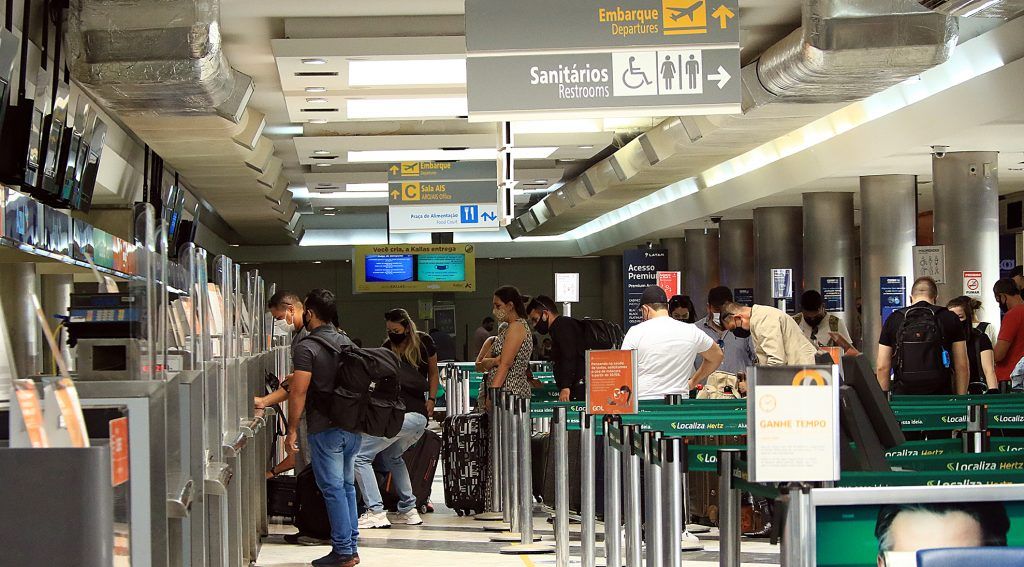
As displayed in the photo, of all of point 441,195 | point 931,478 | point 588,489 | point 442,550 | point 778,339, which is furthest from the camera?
point 441,195

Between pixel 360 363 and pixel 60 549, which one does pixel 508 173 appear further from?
pixel 60 549

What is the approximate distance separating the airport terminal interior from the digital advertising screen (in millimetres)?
6988

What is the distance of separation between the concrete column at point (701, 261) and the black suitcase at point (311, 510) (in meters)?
13.3

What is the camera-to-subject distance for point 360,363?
6.99m

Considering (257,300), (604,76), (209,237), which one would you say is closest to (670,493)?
(604,76)

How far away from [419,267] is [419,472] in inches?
510

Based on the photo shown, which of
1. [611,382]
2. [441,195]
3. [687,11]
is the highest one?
[687,11]

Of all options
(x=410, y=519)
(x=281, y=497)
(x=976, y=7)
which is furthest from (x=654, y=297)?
(x=281, y=497)

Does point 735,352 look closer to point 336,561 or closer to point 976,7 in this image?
point 336,561

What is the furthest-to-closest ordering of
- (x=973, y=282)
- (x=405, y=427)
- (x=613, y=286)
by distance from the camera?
1. (x=613, y=286)
2. (x=973, y=282)
3. (x=405, y=427)

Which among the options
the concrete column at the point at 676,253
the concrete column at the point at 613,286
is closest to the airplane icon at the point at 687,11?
the concrete column at the point at 676,253

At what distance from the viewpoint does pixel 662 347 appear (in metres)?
7.77

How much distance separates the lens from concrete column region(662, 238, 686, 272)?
2275cm

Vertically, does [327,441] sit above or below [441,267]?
below
